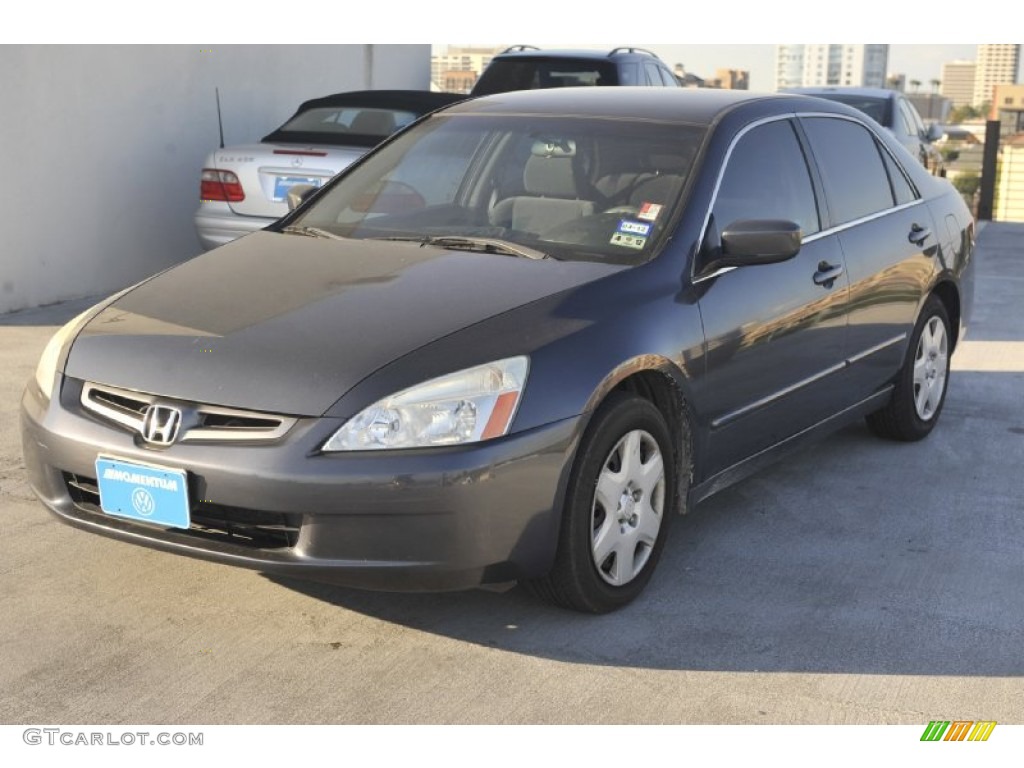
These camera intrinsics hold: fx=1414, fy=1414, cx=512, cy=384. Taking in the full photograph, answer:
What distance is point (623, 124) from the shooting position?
5.02 m

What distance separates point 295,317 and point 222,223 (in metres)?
4.99

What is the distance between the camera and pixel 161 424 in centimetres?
377

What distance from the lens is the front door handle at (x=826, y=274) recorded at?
5.13 metres

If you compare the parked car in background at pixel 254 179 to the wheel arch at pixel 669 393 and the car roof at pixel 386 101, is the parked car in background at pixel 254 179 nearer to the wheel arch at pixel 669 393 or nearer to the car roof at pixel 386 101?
the car roof at pixel 386 101

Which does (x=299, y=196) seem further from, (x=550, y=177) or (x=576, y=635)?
(x=576, y=635)

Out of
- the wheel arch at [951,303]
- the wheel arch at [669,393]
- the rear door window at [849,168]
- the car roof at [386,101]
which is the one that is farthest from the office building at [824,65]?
the wheel arch at [669,393]

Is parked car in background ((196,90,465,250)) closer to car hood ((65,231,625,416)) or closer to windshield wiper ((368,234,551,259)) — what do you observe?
windshield wiper ((368,234,551,259))

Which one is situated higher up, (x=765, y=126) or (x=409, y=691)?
(x=765, y=126)

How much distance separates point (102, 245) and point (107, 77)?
3.77ft

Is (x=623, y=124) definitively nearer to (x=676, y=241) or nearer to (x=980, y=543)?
(x=676, y=241)
